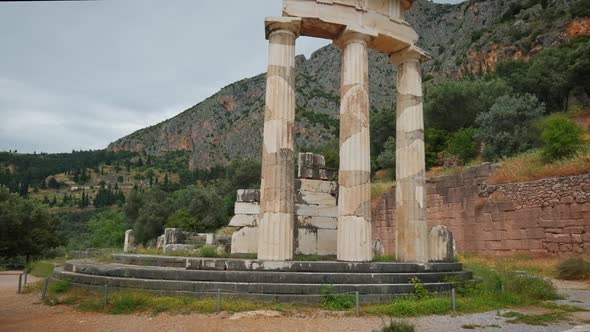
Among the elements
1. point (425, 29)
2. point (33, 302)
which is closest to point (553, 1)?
point (425, 29)

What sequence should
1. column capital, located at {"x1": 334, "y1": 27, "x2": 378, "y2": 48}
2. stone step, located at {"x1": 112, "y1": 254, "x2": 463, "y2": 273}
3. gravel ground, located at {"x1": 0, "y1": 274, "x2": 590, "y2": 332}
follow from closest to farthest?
1. gravel ground, located at {"x1": 0, "y1": 274, "x2": 590, "y2": 332}
2. stone step, located at {"x1": 112, "y1": 254, "x2": 463, "y2": 273}
3. column capital, located at {"x1": 334, "y1": 27, "x2": 378, "y2": 48}

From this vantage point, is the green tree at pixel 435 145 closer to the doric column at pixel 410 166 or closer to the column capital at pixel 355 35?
the doric column at pixel 410 166

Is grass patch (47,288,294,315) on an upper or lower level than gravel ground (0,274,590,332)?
upper

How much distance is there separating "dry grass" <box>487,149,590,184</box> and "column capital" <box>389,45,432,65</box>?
42.1 ft

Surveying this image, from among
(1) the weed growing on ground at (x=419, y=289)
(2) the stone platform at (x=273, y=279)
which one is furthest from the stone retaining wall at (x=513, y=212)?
(1) the weed growing on ground at (x=419, y=289)

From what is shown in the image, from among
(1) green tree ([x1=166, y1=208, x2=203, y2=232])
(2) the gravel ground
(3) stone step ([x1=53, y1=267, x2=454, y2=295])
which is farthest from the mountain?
(2) the gravel ground

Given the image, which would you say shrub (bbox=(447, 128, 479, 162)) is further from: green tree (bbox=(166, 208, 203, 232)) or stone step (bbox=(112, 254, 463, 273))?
green tree (bbox=(166, 208, 203, 232))

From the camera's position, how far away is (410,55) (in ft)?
51.6

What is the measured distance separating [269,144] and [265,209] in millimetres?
1892

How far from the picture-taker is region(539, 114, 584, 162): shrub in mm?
24953

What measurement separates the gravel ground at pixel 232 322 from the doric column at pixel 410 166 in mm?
3948

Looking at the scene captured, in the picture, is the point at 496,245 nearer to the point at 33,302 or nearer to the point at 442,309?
Result: the point at 442,309

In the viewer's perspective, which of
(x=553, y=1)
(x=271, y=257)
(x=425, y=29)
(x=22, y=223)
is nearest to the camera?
(x=271, y=257)

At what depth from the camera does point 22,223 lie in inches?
1526
